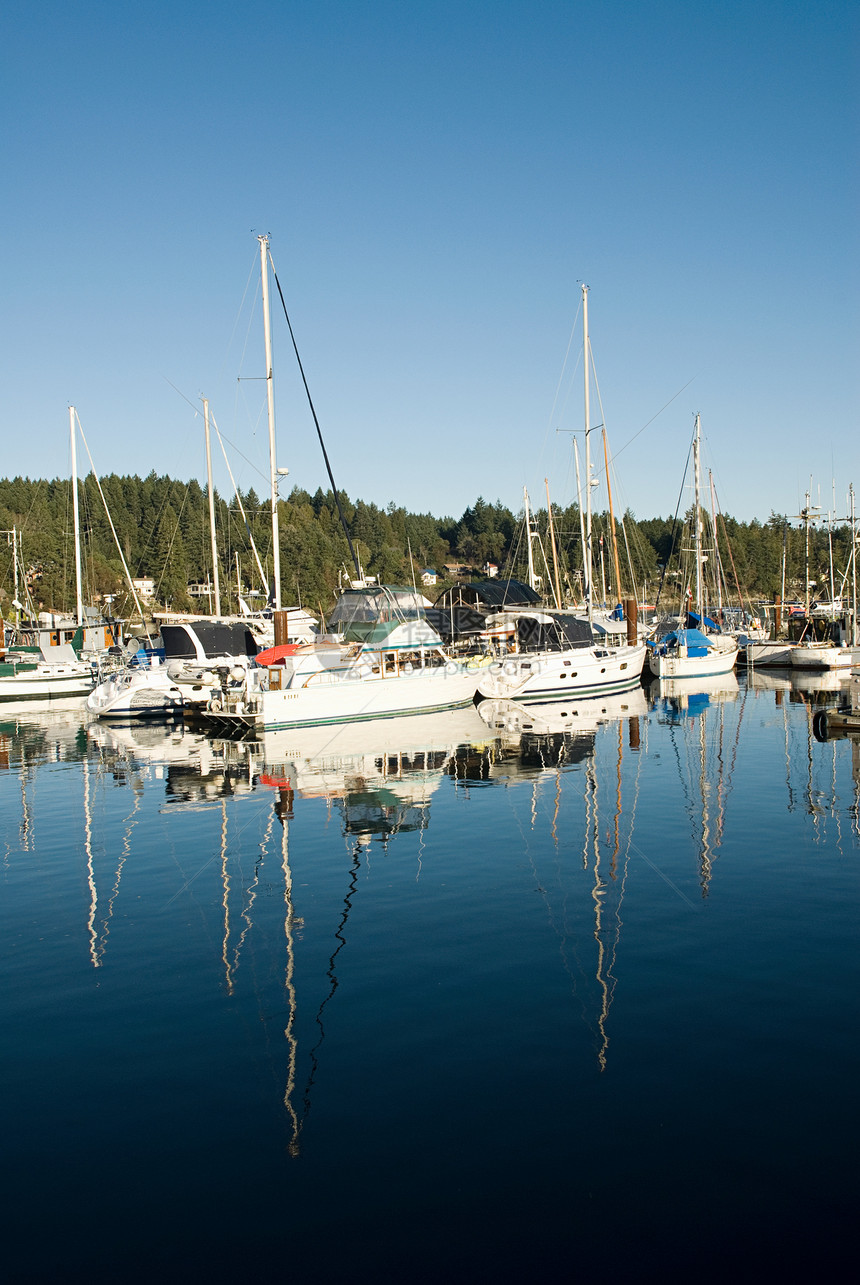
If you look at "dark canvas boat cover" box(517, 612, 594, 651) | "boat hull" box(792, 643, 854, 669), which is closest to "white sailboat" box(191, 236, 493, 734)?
"dark canvas boat cover" box(517, 612, 594, 651)

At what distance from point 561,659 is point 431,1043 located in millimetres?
37246

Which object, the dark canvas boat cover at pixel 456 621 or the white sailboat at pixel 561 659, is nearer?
the white sailboat at pixel 561 659

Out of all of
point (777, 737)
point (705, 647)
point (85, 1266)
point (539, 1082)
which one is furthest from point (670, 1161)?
point (705, 647)

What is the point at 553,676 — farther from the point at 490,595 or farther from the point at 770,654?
the point at 770,654

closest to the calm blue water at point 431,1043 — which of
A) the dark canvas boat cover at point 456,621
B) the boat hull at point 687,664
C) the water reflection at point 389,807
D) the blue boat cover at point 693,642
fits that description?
the water reflection at point 389,807

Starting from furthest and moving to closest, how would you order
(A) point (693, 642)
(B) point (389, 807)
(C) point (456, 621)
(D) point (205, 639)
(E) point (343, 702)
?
1. (C) point (456, 621)
2. (A) point (693, 642)
3. (D) point (205, 639)
4. (E) point (343, 702)
5. (B) point (389, 807)

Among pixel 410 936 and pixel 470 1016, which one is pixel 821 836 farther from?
pixel 470 1016

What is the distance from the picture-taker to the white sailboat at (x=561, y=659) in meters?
45.1

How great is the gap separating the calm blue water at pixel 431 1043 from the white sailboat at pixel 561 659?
24713 mm

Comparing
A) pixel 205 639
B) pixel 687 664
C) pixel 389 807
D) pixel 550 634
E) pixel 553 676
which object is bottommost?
pixel 389 807

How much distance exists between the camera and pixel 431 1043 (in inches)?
370

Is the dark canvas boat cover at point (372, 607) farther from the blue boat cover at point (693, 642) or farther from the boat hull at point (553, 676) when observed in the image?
the blue boat cover at point (693, 642)

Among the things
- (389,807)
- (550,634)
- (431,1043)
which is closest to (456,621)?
(550,634)

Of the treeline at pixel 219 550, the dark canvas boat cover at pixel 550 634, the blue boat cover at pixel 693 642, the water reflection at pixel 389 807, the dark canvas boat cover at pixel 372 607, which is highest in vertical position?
the treeline at pixel 219 550
